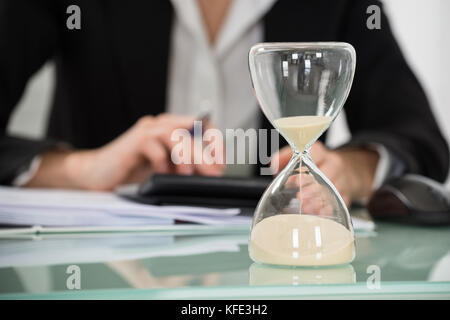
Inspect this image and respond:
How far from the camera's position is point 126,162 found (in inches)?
33.1

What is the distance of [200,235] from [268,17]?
71cm

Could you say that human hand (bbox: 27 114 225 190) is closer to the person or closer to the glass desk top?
the person

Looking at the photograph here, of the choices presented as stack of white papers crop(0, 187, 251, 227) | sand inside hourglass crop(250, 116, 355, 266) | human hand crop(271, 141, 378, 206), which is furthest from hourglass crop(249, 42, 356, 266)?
human hand crop(271, 141, 378, 206)

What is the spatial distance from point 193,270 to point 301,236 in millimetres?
69

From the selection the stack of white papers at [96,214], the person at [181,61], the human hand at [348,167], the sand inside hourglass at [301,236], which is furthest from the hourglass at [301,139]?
the person at [181,61]

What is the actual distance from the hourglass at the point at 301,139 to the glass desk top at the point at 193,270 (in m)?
0.01

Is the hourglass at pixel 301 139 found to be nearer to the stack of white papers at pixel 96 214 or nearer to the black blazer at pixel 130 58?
the stack of white papers at pixel 96 214

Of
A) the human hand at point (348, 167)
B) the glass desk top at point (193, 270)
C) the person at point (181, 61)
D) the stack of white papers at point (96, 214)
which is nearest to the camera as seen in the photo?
Result: the glass desk top at point (193, 270)

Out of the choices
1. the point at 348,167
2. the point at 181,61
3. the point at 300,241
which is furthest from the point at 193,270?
the point at 181,61

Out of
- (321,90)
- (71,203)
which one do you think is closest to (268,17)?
(71,203)

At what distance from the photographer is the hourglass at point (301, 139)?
0.35 m

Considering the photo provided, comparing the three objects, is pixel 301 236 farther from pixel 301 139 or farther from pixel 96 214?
pixel 96 214

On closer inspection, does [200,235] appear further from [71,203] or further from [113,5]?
[113,5]

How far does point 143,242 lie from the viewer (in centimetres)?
47
